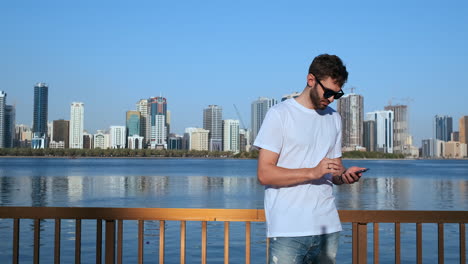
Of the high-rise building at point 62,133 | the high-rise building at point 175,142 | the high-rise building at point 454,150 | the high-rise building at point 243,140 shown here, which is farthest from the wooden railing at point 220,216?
the high-rise building at point 454,150

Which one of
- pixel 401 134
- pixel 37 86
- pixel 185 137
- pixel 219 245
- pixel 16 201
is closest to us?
pixel 219 245

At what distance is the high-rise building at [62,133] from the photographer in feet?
547

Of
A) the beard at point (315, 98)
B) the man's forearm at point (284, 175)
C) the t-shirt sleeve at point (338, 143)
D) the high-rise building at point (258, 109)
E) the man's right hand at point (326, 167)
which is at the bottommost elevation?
the man's forearm at point (284, 175)

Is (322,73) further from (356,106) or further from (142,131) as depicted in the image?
(142,131)

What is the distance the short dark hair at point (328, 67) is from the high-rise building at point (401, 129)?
520 ft

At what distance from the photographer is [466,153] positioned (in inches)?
6978

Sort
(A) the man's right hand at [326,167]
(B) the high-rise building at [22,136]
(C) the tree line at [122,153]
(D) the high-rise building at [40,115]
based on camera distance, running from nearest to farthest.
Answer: (A) the man's right hand at [326,167], (C) the tree line at [122,153], (B) the high-rise building at [22,136], (D) the high-rise building at [40,115]

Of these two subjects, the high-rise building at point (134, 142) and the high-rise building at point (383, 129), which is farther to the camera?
the high-rise building at point (134, 142)

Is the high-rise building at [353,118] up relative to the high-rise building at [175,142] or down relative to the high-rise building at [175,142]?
up

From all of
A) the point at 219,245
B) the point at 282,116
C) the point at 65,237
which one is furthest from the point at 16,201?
the point at 282,116

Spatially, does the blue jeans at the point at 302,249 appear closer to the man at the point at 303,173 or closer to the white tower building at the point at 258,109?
the man at the point at 303,173

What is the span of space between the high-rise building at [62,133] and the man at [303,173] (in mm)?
170784

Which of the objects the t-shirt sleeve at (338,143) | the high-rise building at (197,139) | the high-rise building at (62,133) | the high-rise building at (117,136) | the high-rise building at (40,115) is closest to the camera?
the t-shirt sleeve at (338,143)

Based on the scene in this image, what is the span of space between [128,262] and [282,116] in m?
7.59
